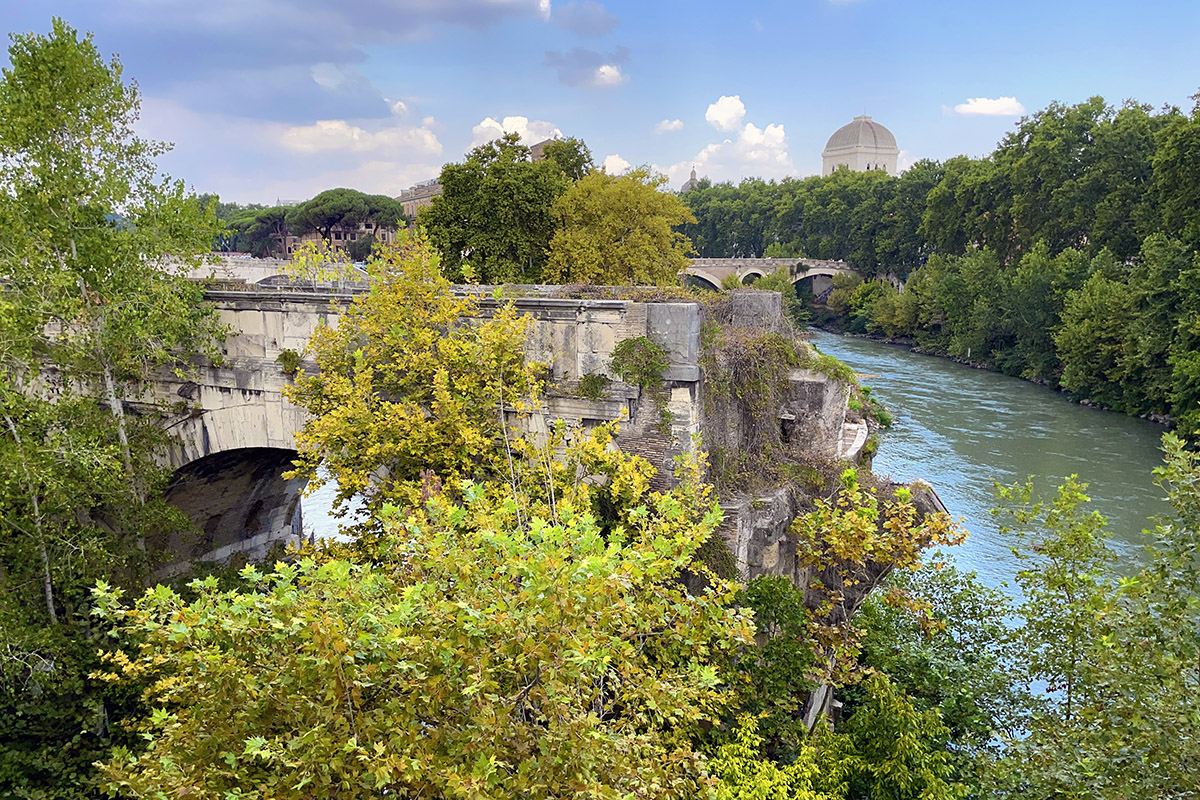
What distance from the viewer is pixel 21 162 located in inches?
316

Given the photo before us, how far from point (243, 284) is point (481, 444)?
581cm

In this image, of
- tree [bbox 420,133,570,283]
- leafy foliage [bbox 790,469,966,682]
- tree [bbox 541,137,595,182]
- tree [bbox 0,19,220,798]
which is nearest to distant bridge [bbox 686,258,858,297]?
tree [bbox 541,137,595,182]

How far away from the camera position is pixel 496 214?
811 inches

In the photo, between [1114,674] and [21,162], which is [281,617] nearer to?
[1114,674]

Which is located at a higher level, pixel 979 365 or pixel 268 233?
pixel 268 233

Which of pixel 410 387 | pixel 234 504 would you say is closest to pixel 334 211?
pixel 234 504

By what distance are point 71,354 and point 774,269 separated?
201ft

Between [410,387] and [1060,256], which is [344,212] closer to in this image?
[1060,256]

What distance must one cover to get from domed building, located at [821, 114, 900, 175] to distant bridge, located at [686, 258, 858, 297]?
43.5 m

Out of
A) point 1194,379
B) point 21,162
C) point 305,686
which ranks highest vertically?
point 21,162

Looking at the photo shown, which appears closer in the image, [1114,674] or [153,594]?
[153,594]

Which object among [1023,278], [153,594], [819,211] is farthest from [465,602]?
[819,211]

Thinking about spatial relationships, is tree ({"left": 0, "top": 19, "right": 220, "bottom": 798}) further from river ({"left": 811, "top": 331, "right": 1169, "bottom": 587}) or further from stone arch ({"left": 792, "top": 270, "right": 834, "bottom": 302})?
stone arch ({"left": 792, "top": 270, "right": 834, "bottom": 302})

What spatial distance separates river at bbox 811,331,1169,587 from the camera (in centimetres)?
1767
